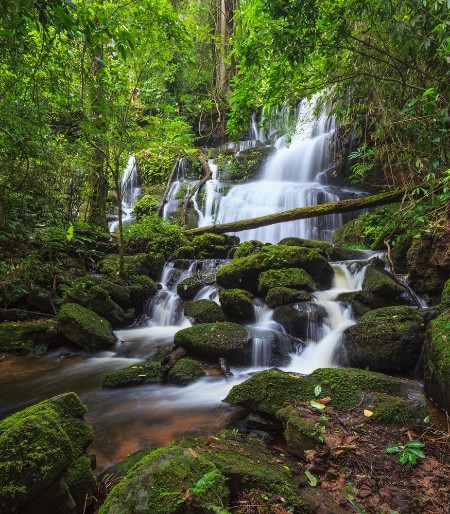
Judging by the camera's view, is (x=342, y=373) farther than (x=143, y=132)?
No

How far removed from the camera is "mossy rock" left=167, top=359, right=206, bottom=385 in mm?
5023

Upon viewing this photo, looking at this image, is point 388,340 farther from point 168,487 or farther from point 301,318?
point 168,487

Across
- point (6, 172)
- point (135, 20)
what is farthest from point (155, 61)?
A: point (6, 172)

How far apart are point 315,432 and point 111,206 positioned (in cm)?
1499

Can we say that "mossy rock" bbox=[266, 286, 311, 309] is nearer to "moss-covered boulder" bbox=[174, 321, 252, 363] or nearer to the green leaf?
"moss-covered boulder" bbox=[174, 321, 252, 363]

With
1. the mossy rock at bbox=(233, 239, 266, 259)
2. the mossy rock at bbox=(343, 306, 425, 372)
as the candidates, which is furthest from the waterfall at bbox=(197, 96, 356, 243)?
the mossy rock at bbox=(343, 306, 425, 372)

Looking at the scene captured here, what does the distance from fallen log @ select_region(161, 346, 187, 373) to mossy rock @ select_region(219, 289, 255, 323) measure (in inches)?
61.8

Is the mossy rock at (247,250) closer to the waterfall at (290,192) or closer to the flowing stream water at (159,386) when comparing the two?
the flowing stream water at (159,386)

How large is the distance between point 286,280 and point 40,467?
5942 mm

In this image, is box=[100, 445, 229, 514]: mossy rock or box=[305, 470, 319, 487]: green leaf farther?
box=[305, 470, 319, 487]: green leaf

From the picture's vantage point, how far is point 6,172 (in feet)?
19.9

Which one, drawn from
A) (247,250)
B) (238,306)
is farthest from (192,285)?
(238,306)

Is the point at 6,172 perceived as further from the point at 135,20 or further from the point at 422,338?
the point at 422,338

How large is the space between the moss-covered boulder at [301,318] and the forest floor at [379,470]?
11.2ft
